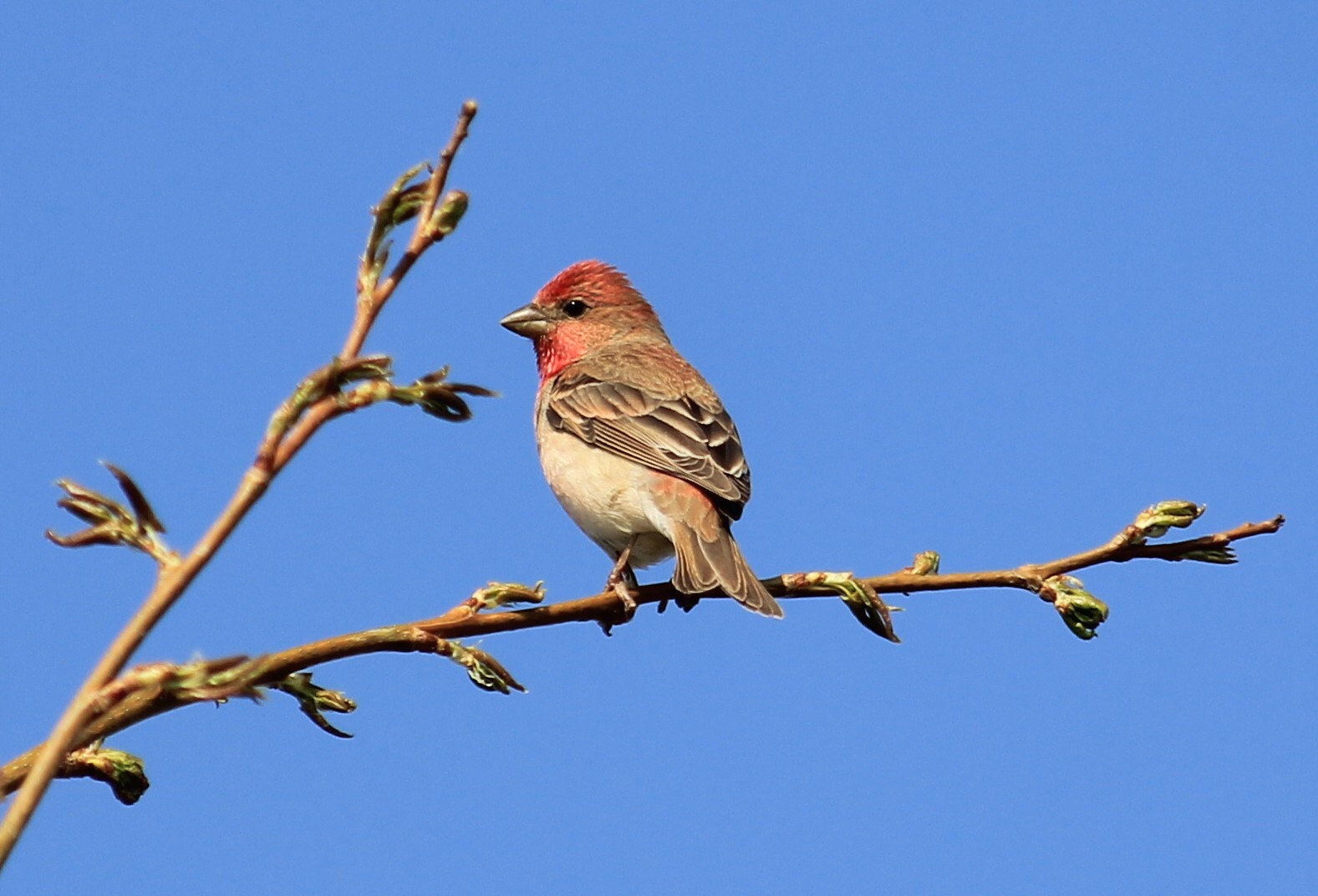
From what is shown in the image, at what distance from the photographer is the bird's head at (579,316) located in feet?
28.7

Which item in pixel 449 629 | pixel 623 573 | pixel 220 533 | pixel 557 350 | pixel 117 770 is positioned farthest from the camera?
pixel 557 350

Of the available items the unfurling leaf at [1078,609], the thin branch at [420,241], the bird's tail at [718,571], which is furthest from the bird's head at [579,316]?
the thin branch at [420,241]

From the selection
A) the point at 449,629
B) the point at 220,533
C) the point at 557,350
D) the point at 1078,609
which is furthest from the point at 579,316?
the point at 220,533

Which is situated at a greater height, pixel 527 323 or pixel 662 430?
pixel 527 323

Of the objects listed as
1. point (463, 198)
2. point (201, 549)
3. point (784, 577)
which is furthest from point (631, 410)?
point (201, 549)

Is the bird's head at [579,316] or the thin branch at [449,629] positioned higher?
the bird's head at [579,316]

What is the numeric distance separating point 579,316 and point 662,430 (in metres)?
2.06

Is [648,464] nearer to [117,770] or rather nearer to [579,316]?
[579,316]

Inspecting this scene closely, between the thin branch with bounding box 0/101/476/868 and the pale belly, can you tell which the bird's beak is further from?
the thin branch with bounding box 0/101/476/868

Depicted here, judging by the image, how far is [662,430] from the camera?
7.02 meters

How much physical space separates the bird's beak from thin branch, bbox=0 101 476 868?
6.69 meters

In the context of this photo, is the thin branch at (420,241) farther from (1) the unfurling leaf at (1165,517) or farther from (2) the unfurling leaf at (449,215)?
(1) the unfurling leaf at (1165,517)

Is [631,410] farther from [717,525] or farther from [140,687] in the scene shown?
[140,687]

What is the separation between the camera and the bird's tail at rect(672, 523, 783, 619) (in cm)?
533
